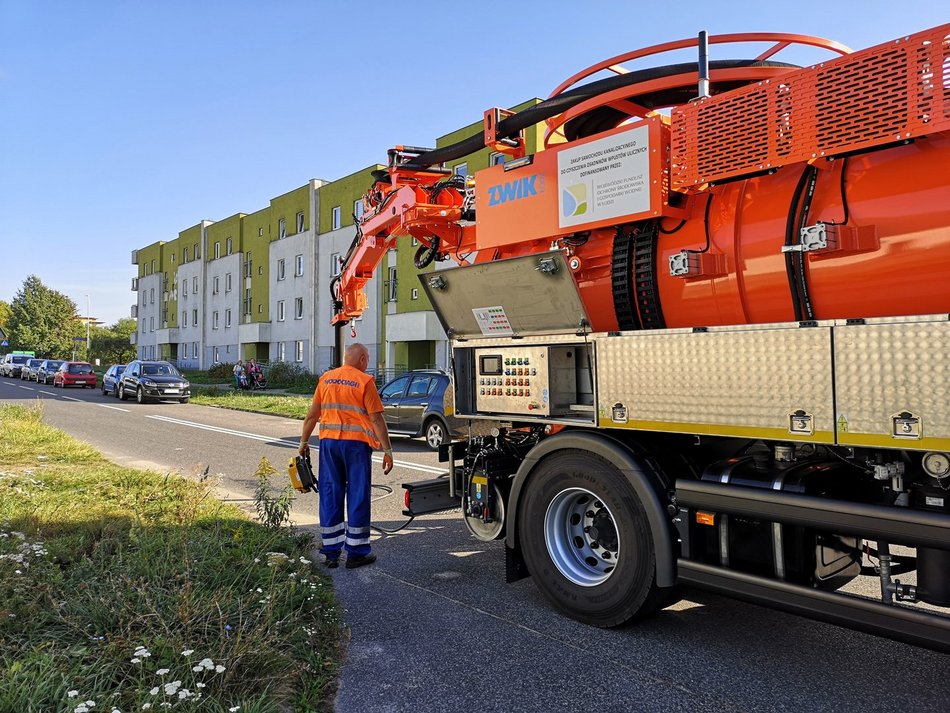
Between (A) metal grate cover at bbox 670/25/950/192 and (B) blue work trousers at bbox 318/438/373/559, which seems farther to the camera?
(B) blue work trousers at bbox 318/438/373/559

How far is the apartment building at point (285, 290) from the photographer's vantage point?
31.8 meters

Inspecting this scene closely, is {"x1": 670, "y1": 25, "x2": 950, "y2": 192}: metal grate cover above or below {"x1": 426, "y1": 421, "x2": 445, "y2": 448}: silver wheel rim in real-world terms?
above

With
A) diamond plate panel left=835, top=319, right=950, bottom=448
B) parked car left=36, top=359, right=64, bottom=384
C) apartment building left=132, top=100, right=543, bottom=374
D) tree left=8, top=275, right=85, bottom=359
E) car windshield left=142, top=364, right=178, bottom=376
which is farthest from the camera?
tree left=8, top=275, right=85, bottom=359

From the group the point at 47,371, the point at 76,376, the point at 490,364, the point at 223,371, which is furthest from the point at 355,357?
the point at 47,371

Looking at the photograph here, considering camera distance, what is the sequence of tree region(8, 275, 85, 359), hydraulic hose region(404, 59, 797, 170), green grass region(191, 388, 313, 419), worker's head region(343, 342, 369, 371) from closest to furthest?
hydraulic hose region(404, 59, 797, 170) < worker's head region(343, 342, 369, 371) < green grass region(191, 388, 313, 419) < tree region(8, 275, 85, 359)

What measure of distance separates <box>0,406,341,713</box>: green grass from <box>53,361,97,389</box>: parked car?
33439 mm

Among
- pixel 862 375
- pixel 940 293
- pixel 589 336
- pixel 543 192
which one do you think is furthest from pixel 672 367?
pixel 543 192

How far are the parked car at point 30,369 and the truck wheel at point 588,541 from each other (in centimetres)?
4858

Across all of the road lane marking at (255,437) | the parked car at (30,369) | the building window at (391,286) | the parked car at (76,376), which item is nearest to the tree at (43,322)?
the parked car at (30,369)

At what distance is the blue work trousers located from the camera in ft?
18.3

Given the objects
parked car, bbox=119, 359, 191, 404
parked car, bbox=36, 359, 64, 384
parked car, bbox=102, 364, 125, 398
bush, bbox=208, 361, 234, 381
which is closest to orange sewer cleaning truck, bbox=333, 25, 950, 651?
parked car, bbox=119, 359, 191, 404

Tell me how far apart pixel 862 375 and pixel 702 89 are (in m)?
1.89

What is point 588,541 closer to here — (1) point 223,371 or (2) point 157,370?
(2) point 157,370

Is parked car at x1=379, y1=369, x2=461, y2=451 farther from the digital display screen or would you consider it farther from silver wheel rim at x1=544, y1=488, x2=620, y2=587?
silver wheel rim at x1=544, y1=488, x2=620, y2=587
